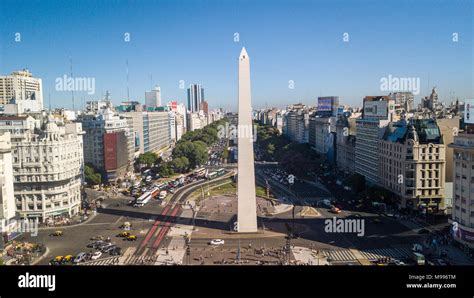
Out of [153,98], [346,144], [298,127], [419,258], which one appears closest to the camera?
[419,258]

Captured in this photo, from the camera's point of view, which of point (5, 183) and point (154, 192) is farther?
point (154, 192)

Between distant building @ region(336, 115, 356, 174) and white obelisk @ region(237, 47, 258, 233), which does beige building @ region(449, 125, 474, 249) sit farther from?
distant building @ region(336, 115, 356, 174)

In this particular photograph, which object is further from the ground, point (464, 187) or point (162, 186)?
point (464, 187)

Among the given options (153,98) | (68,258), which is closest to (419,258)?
(68,258)

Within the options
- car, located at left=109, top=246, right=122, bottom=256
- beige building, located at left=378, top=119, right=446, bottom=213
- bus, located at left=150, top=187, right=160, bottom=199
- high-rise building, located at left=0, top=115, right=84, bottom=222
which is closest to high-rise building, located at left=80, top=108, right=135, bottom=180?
bus, located at left=150, top=187, right=160, bottom=199

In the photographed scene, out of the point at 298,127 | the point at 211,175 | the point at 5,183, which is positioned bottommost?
the point at 211,175

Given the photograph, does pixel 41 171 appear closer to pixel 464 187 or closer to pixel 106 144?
pixel 106 144

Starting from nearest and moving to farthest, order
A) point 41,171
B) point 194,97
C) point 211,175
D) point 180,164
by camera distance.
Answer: point 41,171
point 211,175
point 180,164
point 194,97
